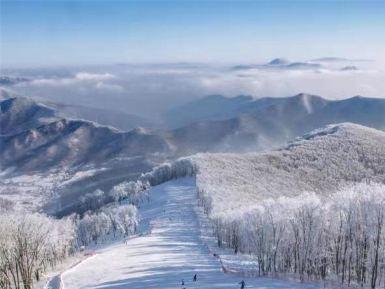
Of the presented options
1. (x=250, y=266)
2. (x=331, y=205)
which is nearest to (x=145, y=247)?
(x=250, y=266)

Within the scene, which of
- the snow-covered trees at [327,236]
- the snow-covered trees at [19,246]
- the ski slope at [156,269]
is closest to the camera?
the ski slope at [156,269]

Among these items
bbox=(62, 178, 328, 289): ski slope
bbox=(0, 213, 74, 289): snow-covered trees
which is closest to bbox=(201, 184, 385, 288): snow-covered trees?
bbox=(62, 178, 328, 289): ski slope

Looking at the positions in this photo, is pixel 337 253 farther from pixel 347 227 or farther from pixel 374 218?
pixel 374 218

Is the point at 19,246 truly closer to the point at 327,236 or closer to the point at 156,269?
the point at 156,269

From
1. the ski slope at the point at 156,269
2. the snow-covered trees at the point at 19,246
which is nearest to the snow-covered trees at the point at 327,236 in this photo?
the ski slope at the point at 156,269

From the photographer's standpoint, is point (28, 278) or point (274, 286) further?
point (28, 278)

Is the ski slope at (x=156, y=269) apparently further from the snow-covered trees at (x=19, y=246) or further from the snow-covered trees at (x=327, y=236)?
the snow-covered trees at (x=327, y=236)

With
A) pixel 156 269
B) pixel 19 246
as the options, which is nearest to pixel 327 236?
pixel 156 269

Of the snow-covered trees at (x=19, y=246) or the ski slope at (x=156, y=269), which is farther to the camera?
the snow-covered trees at (x=19, y=246)

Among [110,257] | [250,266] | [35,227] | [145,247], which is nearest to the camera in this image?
[35,227]
